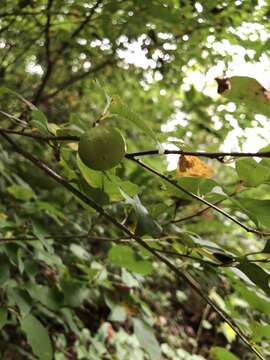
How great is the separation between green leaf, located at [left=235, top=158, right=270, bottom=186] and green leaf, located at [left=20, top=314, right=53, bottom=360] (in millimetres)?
592

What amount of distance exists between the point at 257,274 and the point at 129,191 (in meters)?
0.24

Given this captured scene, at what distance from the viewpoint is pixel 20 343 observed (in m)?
1.89

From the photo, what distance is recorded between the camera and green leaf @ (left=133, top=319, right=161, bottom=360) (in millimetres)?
1109

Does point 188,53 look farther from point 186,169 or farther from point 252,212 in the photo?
point 252,212

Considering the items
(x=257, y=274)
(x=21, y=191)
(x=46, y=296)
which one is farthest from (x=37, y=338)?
(x=257, y=274)

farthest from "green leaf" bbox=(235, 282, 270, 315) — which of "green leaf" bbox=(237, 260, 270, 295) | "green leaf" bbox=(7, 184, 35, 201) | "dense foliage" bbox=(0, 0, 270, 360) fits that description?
"green leaf" bbox=(7, 184, 35, 201)

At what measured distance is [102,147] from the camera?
569 mm

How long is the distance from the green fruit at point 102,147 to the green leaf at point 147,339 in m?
0.68

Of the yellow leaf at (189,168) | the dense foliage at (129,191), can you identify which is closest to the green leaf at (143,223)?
the dense foliage at (129,191)

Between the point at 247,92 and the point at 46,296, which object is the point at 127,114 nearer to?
the point at 247,92

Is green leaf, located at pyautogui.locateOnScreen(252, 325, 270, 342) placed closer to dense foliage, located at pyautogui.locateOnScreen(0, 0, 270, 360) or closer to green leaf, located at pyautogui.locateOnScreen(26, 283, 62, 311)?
dense foliage, located at pyautogui.locateOnScreen(0, 0, 270, 360)

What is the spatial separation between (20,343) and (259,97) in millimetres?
1598

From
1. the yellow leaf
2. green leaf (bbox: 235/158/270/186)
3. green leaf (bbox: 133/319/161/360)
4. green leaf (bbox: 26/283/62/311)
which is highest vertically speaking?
green leaf (bbox: 235/158/270/186)

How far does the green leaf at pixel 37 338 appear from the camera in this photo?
3.20ft
